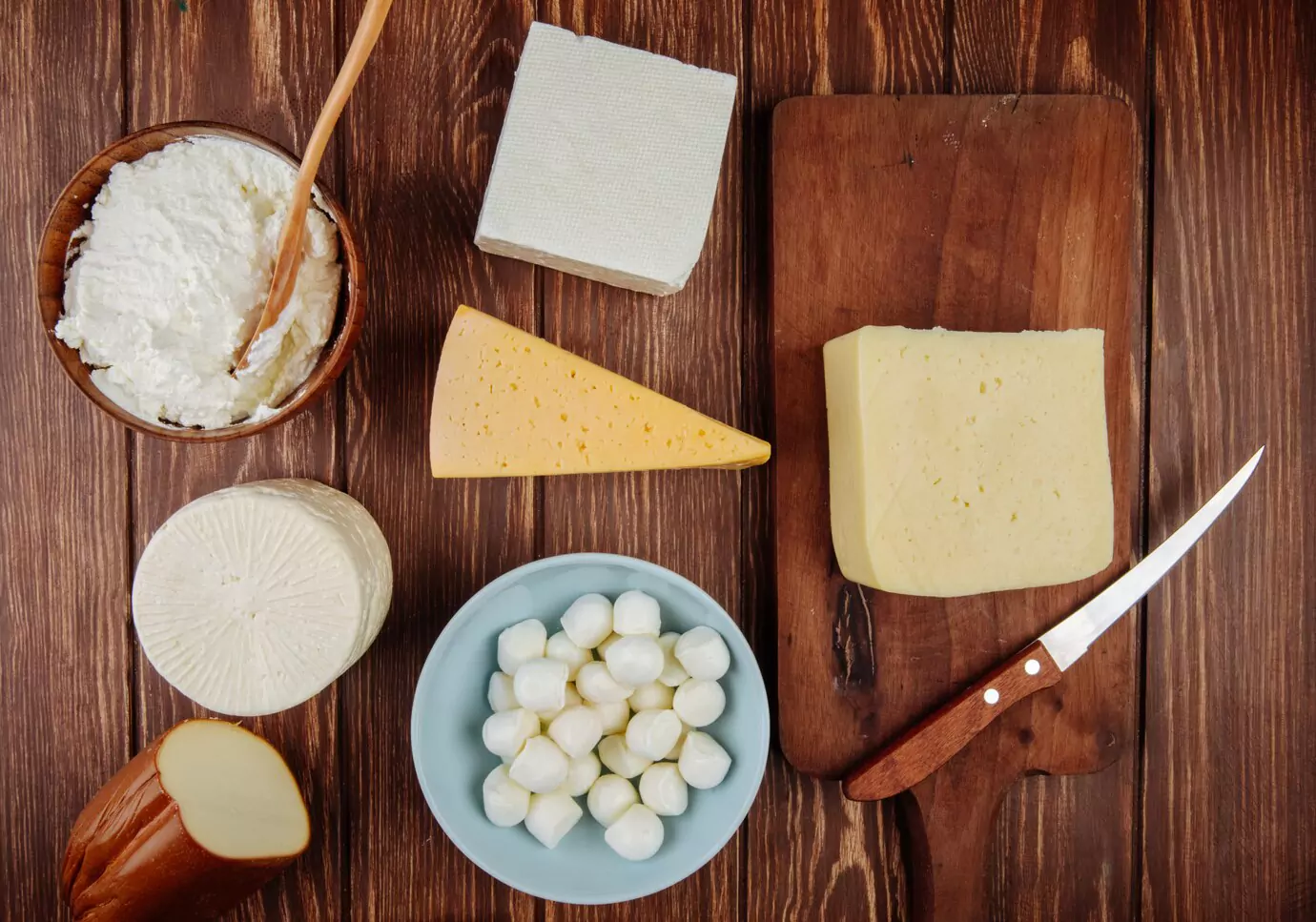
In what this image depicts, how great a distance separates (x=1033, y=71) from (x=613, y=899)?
83cm

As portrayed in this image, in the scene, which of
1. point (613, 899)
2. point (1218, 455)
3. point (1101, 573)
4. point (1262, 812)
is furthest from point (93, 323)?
point (1262, 812)

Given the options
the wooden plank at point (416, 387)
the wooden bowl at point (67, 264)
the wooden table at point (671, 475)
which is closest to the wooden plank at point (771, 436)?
the wooden table at point (671, 475)

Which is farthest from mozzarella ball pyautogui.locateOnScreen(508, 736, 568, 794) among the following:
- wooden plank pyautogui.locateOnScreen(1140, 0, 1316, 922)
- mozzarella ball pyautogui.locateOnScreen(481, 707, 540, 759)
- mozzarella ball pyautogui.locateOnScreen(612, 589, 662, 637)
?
wooden plank pyautogui.locateOnScreen(1140, 0, 1316, 922)

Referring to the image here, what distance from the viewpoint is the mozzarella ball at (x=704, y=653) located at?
0.69 meters

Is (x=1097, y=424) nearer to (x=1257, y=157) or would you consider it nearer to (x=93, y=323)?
(x=1257, y=157)

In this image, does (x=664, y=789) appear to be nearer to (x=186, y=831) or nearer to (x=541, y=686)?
(x=541, y=686)

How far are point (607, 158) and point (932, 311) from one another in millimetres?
317

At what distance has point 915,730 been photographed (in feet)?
2.46

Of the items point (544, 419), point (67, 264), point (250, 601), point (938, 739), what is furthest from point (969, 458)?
point (67, 264)

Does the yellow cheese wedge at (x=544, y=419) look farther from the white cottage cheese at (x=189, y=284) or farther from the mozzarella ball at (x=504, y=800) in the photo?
the mozzarella ball at (x=504, y=800)

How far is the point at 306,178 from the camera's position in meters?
0.59

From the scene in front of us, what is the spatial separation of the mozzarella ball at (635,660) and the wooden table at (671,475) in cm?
11

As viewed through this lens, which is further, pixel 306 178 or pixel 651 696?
pixel 651 696

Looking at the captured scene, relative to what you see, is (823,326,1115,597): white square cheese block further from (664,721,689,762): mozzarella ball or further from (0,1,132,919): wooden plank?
(0,1,132,919): wooden plank
